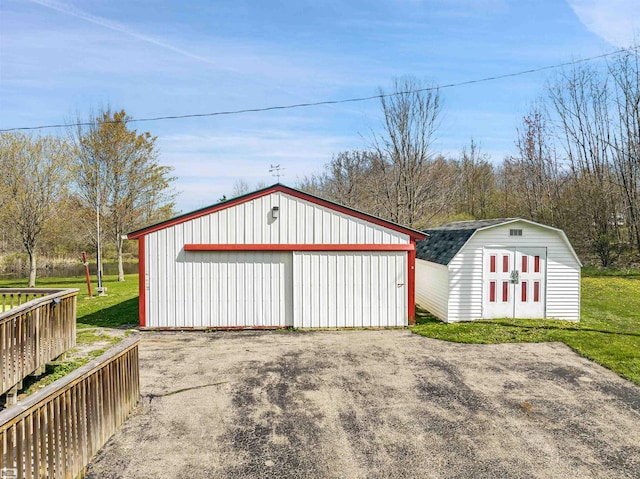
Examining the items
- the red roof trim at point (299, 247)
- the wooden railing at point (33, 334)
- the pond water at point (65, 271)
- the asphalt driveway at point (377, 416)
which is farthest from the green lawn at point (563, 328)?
the pond water at point (65, 271)

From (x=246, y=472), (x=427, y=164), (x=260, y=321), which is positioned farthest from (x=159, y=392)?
(x=427, y=164)

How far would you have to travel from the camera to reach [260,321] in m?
10.2

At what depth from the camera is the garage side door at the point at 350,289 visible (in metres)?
10.3

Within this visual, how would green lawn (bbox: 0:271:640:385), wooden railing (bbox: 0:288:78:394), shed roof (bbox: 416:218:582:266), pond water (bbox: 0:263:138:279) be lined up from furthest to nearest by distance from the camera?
pond water (bbox: 0:263:138:279)
shed roof (bbox: 416:218:582:266)
green lawn (bbox: 0:271:640:385)
wooden railing (bbox: 0:288:78:394)

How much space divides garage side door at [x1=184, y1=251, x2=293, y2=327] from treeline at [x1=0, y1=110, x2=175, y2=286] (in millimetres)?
11654

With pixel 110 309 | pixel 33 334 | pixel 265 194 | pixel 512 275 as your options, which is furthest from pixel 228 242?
pixel 512 275

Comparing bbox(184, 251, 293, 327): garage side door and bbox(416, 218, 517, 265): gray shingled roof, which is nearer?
bbox(184, 251, 293, 327): garage side door

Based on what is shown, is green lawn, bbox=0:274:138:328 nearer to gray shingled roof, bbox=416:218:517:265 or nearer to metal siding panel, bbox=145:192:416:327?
metal siding panel, bbox=145:192:416:327

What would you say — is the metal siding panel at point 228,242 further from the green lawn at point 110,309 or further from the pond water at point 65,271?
the pond water at point 65,271

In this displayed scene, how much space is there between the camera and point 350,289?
409 inches

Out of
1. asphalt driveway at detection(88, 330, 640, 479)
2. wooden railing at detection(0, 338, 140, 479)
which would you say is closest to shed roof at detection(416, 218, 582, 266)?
asphalt driveway at detection(88, 330, 640, 479)

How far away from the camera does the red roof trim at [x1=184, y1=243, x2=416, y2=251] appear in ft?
33.1

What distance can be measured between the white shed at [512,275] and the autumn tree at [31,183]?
60.1 ft

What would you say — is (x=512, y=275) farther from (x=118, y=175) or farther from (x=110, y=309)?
(x=118, y=175)
